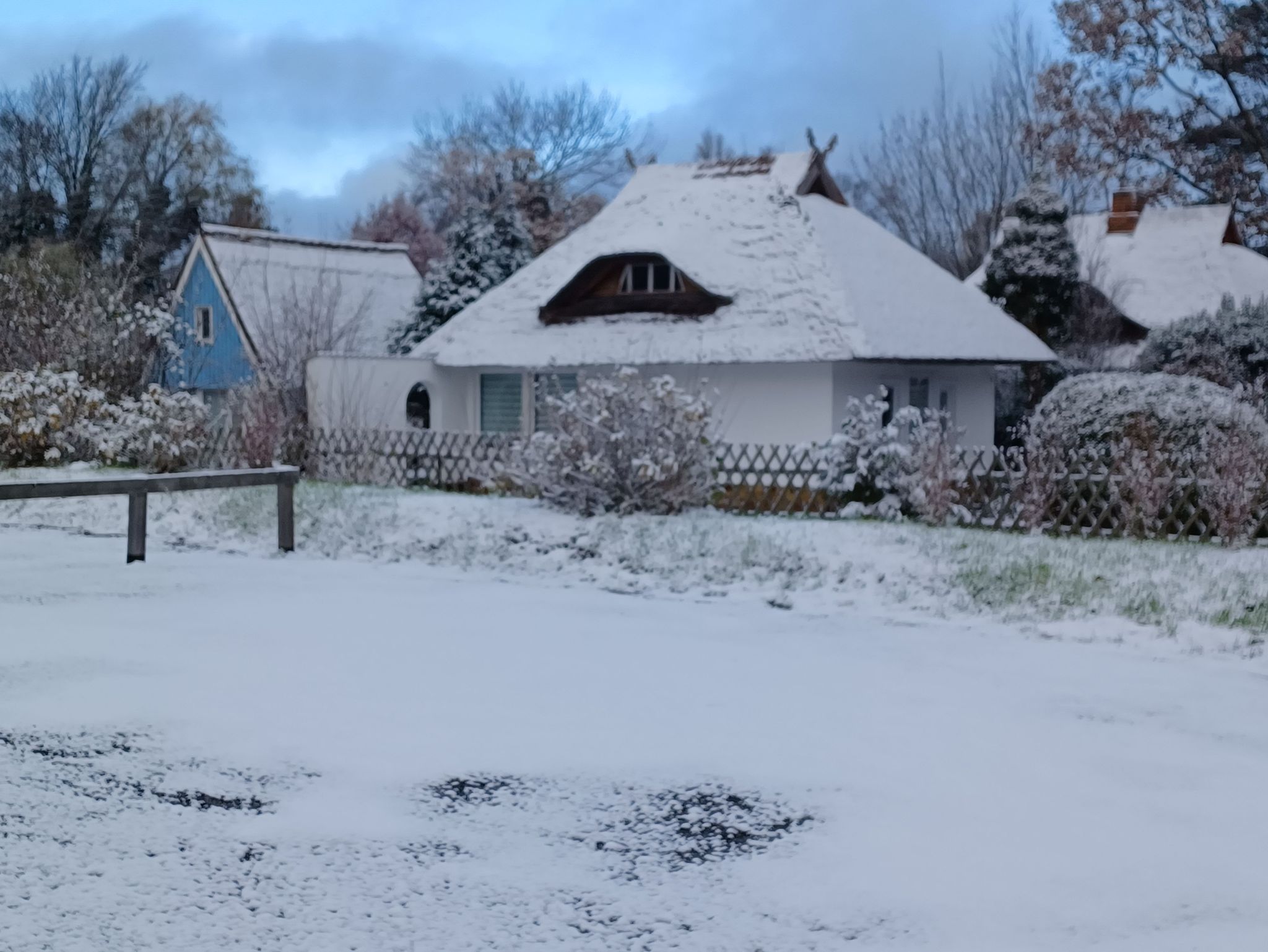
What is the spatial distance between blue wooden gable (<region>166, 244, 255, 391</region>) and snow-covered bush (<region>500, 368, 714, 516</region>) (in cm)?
2068

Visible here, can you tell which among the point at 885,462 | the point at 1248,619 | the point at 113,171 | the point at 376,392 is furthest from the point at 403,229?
the point at 1248,619

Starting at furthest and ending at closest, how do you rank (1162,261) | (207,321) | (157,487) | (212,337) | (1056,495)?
(207,321), (212,337), (1162,261), (1056,495), (157,487)

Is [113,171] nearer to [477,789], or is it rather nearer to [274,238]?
[274,238]

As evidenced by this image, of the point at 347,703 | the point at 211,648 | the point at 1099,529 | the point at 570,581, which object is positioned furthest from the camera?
the point at 1099,529

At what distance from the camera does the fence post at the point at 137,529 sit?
478 inches

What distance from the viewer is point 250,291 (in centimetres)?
3369

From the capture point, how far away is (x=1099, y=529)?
14.1 metres

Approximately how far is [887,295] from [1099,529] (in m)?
9.60

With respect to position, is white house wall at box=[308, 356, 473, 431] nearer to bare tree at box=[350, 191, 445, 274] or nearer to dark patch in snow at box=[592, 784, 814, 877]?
dark patch in snow at box=[592, 784, 814, 877]

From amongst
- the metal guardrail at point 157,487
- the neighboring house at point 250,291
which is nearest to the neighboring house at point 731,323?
the neighboring house at point 250,291

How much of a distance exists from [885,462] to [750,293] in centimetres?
738

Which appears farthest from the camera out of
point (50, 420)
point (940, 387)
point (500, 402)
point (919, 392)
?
point (500, 402)

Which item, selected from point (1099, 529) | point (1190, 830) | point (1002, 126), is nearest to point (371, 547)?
point (1099, 529)

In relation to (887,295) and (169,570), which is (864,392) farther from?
(169,570)
